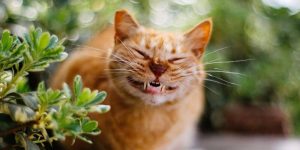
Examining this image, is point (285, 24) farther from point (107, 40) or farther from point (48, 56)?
point (48, 56)

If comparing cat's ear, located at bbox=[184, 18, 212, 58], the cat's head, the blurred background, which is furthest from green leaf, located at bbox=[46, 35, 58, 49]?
the blurred background

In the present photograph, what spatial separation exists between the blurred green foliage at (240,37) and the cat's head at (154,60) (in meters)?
0.65

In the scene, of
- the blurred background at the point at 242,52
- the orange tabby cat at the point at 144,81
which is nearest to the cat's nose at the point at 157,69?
the orange tabby cat at the point at 144,81

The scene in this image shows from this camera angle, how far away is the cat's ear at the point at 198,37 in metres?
1.26

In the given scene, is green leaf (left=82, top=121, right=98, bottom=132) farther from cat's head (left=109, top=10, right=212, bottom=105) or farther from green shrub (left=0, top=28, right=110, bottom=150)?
cat's head (left=109, top=10, right=212, bottom=105)

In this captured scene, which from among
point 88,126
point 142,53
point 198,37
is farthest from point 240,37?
point 88,126

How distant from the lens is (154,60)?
1.18 metres

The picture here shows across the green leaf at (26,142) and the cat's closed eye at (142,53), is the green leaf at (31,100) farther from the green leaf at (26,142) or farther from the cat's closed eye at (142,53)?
the cat's closed eye at (142,53)

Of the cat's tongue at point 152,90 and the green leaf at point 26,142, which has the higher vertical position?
the cat's tongue at point 152,90

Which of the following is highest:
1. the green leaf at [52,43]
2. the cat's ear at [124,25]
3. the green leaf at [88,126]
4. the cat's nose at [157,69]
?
the cat's ear at [124,25]

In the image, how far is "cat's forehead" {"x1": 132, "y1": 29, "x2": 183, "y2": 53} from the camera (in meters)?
1.23

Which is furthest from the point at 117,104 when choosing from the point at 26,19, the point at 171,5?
the point at 171,5

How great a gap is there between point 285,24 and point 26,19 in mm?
1344

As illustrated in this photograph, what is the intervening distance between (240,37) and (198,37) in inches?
53.0
